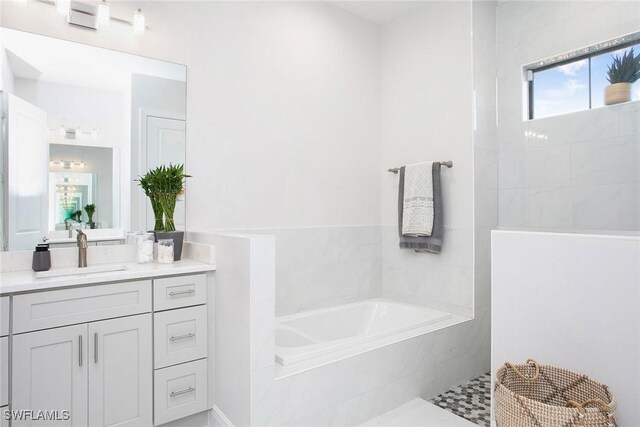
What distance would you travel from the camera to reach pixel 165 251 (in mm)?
2121

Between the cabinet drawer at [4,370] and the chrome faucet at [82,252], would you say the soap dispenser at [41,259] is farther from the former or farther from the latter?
the cabinet drawer at [4,370]

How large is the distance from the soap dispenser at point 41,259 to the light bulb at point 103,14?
1.27 metres

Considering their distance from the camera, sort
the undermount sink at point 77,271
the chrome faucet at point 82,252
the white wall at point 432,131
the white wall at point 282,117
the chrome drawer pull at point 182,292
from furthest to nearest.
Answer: the white wall at point 432,131
the white wall at point 282,117
the chrome faucet at point 82,252
the chrome drawer pull at point 182,292
the undermount sink at point 77,271

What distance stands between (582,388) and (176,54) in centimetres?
272

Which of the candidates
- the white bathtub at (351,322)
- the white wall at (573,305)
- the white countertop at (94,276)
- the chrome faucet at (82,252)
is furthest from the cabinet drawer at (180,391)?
the white wall at (573,305)

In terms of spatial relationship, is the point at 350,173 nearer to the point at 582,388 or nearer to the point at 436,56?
the point at 436,56

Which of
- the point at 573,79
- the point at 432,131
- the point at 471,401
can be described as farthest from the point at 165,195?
the point at 573,79

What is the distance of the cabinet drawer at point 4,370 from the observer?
4.94 feet

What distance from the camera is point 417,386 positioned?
2.36 meters

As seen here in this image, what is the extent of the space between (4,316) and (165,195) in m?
0.95

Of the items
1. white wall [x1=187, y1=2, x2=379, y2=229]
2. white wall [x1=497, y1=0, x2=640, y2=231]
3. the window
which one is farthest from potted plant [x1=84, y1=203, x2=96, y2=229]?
the window

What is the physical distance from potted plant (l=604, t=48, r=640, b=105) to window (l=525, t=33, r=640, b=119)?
0.02 metres

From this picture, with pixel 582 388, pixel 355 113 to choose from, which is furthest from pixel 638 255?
pixel 355 113

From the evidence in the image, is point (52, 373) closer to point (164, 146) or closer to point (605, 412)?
point (164, 146)
